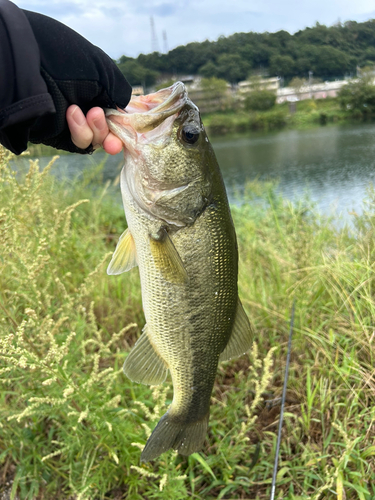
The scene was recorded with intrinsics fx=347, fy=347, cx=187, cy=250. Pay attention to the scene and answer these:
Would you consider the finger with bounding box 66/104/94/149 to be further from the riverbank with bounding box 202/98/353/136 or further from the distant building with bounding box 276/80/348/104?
the distant building with bounding box 276/80/348/104

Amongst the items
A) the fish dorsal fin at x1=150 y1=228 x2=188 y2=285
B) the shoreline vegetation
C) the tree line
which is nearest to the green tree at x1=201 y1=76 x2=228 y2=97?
the tree line

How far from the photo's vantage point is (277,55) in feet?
297

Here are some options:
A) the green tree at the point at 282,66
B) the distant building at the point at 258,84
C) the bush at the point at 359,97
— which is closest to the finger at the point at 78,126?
the bush at the point at 359,97

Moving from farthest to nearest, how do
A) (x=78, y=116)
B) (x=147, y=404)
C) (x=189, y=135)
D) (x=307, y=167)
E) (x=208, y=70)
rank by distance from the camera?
(x=208, y=70)
(x=307, y=167)
(x=147, y=404)
(x=189, y=135)
(x=78, y=116)

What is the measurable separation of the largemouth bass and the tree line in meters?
73.6

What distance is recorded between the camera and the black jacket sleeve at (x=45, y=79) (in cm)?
124

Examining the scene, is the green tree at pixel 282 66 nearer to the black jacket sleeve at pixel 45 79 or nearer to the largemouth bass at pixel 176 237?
the largemouth bass at pixel 176 237

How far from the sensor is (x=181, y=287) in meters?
1.70

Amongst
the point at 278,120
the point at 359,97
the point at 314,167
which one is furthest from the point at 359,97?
the point at 314,167

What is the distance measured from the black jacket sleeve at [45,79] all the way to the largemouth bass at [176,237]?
0.15 metres

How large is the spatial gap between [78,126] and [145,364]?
1.23 meters

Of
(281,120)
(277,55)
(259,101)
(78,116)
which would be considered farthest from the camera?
(277,55)

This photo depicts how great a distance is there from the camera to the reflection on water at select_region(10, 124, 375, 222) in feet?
43.3

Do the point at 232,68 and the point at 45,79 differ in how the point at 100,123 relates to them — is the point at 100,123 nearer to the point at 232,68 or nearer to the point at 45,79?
the point at 45,79
